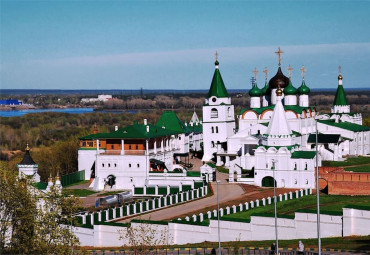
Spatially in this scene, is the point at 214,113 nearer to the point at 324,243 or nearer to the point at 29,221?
the point at 324,243

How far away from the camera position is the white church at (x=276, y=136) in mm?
48219

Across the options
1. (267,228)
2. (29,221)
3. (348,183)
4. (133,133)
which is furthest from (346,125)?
(29,221)

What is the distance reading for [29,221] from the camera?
2591 centimetres

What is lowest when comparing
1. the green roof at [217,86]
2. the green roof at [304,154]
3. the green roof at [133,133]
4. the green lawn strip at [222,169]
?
the green lawn strip at [222,169]

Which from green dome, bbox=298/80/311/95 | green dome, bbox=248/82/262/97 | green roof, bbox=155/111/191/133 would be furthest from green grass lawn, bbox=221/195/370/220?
green roof, bbox=155/111/191/133

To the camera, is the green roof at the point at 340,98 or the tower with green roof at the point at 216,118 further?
the green roof at the point at 340,98

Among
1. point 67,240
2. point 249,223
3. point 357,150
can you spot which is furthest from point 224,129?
point 67,240

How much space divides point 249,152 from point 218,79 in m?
7.51

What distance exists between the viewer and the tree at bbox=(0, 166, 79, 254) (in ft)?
83.8

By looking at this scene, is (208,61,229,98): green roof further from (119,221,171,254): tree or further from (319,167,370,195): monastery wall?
(119,221,171,254): tree

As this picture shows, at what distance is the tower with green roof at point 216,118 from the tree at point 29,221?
3215 centimetres

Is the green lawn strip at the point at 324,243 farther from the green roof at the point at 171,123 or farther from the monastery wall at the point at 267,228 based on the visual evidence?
the green roof at the point at 171,123

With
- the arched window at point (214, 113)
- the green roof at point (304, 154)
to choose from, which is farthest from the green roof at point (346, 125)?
the green roof at point (304, 154)

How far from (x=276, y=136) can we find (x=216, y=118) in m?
11.2
